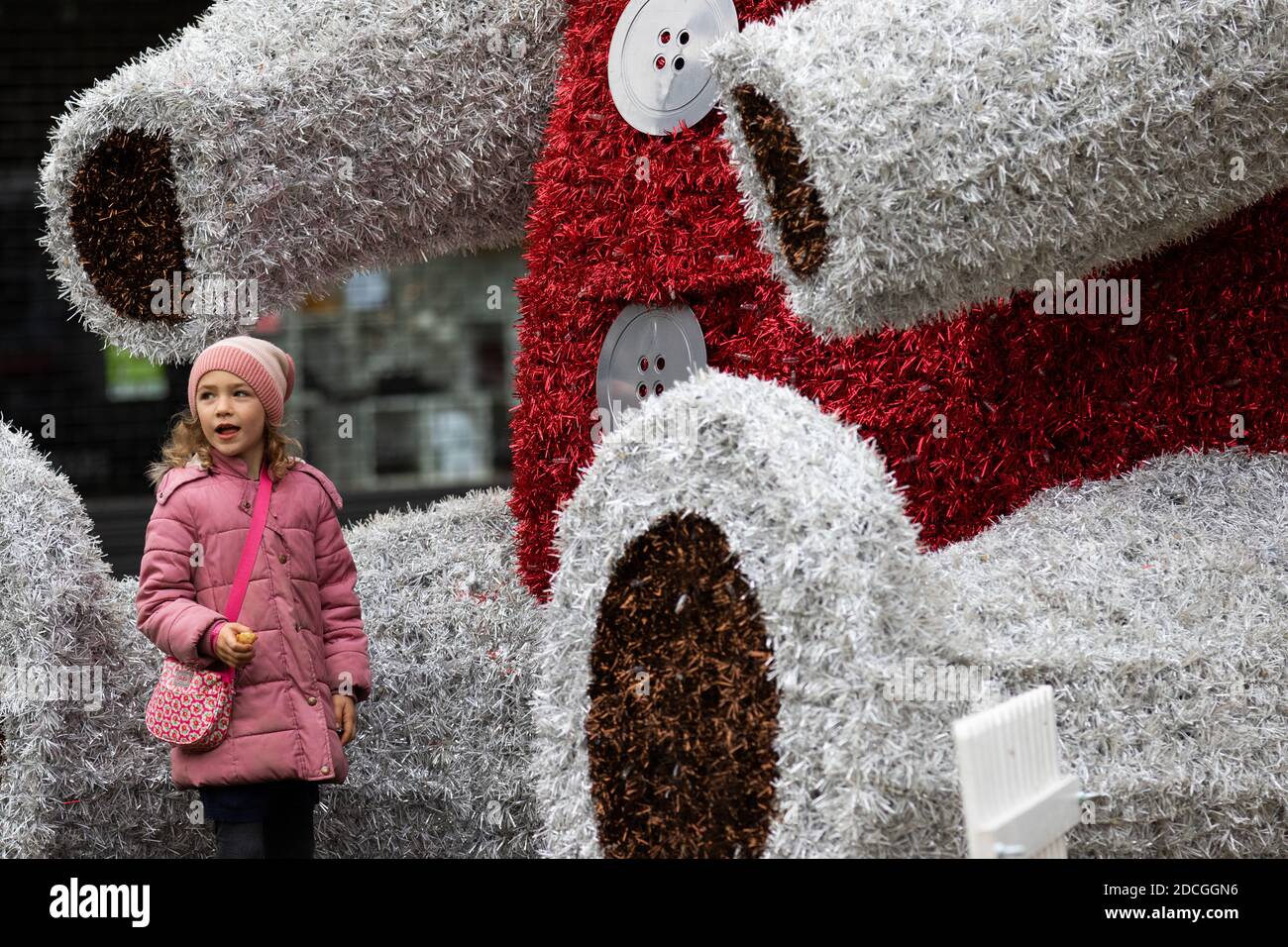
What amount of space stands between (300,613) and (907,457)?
797 millimetres

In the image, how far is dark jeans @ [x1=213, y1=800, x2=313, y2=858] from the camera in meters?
1.83

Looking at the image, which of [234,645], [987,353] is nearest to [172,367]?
[234,645]

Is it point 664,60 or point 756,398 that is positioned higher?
point 664,60

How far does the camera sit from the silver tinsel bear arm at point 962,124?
4.64 ft

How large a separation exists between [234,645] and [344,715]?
0.77 feet

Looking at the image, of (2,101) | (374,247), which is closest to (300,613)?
(374,247)

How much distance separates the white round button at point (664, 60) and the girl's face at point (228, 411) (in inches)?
25.6

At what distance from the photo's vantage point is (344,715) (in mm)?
1911

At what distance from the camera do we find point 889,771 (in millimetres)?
1379

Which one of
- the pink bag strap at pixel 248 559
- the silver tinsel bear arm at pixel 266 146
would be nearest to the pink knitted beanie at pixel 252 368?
the pink bag strap at pixel 248 559

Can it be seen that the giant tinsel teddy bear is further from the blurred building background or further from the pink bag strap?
the blurred building background

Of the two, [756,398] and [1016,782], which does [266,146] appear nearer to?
[756,398]

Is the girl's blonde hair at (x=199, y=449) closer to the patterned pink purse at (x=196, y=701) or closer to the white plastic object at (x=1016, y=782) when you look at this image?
the patterned pink purse at (x=196, y=701)
